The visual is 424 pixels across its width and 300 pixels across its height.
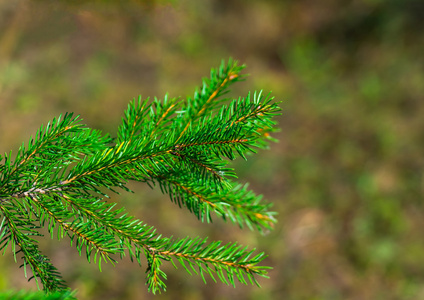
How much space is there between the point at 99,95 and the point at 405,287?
435 centimetres

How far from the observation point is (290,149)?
527 centimetres

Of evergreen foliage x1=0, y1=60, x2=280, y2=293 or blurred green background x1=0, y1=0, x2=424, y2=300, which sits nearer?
evergreen foliage x1=0, y1=60, x2=280, y2=293

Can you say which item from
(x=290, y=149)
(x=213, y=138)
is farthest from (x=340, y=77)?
(x=213, y=138)

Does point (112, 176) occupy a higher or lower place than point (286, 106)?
lower

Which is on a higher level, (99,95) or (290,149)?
(290,149)

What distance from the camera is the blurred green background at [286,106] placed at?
3.87 metres

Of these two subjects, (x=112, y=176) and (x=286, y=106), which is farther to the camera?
→ (x=286, y=106)

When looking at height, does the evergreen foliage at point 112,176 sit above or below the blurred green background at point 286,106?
below

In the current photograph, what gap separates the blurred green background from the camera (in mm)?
3873

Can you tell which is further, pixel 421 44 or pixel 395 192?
pixel 421 44

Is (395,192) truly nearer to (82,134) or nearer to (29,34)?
(82,134)

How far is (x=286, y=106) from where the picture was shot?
580cm

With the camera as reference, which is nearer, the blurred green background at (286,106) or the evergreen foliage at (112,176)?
the evergreen foliage at (112,176)

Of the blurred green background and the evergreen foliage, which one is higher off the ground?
the blurred green background
